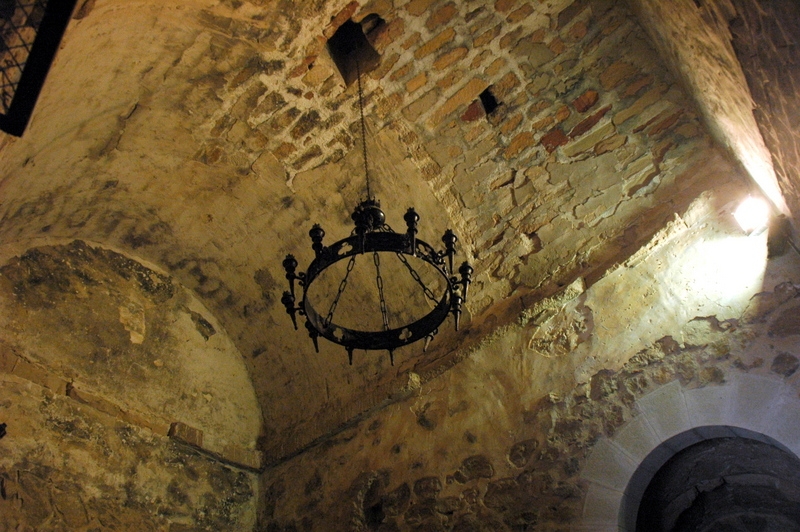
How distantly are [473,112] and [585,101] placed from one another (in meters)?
0.65

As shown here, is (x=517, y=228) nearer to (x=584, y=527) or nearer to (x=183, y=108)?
(x=584, y=527)

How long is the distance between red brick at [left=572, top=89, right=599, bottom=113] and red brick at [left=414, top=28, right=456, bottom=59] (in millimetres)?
815

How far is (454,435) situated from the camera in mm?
3369

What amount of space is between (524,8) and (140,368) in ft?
10.6

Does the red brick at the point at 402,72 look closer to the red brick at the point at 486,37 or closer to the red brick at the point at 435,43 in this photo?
the red brick at the point at 435,43

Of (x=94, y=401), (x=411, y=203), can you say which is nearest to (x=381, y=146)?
(x=411, y=203)

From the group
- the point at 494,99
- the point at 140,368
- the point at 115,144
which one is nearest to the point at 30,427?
the point at 140,368

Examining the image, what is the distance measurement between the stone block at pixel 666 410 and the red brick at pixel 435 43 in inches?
86.7

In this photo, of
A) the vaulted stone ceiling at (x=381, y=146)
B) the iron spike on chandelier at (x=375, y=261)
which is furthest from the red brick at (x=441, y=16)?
the iron spike on chandelier at (x=375, y=261)

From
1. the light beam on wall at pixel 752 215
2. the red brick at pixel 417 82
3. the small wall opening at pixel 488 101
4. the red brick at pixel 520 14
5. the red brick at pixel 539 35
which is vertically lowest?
the light beam on wall at pixel 752 215

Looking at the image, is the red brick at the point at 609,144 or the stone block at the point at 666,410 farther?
the red brick at the point at 609,144

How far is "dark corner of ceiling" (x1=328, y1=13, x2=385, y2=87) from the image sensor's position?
3479 millimetres

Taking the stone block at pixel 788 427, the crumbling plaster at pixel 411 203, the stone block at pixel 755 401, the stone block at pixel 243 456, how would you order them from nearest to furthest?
the stone block at pixel 788 427
the stone block at pixel 755 401
the crumbling plaster at pixel 411 203
the stone block at pixel 243 456

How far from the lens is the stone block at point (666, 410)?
269cm
